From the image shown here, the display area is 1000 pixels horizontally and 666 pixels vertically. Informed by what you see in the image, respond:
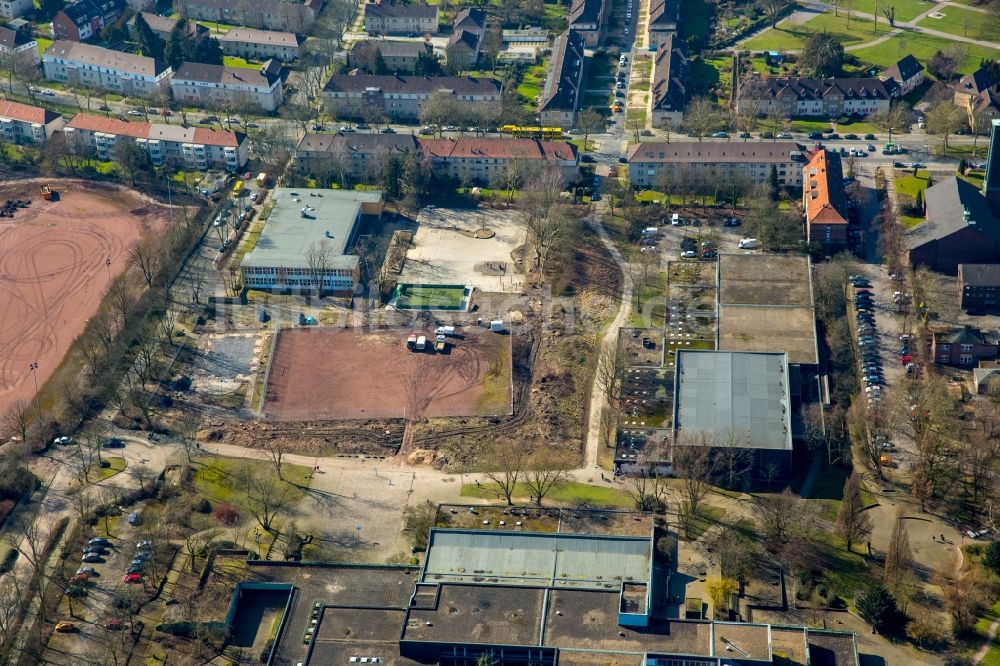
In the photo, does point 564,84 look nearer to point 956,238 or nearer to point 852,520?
point 956,238

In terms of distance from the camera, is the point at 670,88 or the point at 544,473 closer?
the point at 544,473

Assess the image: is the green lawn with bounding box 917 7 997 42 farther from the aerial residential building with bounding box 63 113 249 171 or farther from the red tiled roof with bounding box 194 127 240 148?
the aerial residential building with bounding box 63 113 249 171

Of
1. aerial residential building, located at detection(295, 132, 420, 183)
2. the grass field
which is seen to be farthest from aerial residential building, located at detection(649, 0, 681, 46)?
the grass field

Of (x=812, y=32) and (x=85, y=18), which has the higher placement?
(x=812, y=32)

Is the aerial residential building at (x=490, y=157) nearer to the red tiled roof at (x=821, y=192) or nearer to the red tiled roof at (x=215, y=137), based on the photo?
the red tiled roof at (x=215, y=137)

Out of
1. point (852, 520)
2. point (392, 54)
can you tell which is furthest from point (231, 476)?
point (392, 54)

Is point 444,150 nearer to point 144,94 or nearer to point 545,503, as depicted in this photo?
point 144,94
